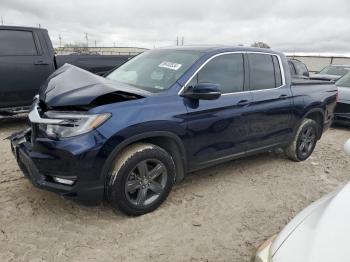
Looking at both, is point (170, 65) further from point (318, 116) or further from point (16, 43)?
point (16, 43)

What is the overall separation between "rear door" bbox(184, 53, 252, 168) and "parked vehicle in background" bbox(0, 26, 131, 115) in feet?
12.6

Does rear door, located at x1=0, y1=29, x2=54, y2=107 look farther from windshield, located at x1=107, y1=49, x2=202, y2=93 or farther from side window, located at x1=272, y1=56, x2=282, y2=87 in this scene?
side window, located at x1=272, y1=56, x2=282, y2=87

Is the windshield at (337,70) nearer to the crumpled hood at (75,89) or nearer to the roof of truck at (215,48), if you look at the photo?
the roof of truck at (215,48)

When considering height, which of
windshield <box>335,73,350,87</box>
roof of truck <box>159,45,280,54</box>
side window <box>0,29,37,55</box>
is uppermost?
roof of truck <box>159,45,280,54</box>

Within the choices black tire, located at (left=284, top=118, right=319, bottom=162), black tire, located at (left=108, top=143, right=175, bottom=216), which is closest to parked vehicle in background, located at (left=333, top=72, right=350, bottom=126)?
black tire, located at (left=284, top=118, right=319, bottom=162)

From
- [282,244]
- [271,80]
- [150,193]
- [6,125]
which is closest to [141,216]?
[150,193]

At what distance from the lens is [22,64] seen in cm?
640

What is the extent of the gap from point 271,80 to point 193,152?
68.9 inches

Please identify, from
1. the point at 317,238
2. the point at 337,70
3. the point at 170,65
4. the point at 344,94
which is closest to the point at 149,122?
the point at 170,65

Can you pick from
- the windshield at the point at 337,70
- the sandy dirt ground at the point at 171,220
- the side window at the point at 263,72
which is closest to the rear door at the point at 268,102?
the side window at the point at 263,72

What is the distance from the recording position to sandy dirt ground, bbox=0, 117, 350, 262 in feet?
9.90

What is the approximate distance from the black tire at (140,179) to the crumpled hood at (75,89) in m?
0.58

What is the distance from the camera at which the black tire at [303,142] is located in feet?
17.8

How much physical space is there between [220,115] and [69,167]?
176cm
